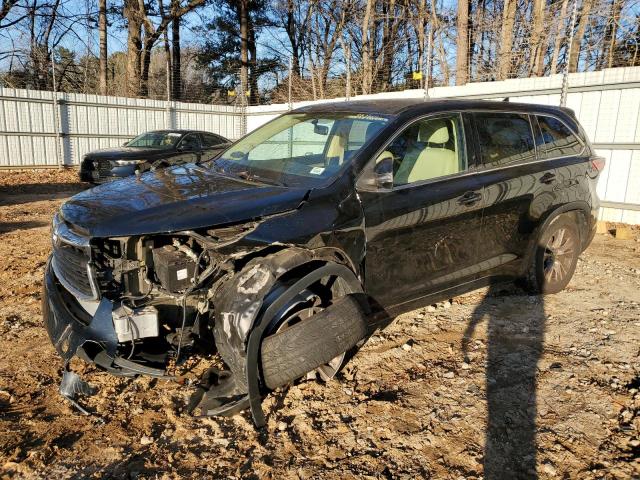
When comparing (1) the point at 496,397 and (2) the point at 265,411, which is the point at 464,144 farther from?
(2) the point at 265,411

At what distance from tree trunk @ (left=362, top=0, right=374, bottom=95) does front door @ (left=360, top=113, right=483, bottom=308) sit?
47.8 feet

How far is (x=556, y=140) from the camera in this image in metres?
4.72

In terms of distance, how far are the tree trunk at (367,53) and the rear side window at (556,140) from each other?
1352cm

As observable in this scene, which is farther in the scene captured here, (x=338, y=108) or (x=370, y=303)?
(x=338, y=108)

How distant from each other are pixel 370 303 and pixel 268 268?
916 millimetres

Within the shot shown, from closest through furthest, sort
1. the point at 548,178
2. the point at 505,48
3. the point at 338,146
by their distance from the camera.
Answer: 1. the point at 338,146
2. the point at 548,178
3. the point at 505,48

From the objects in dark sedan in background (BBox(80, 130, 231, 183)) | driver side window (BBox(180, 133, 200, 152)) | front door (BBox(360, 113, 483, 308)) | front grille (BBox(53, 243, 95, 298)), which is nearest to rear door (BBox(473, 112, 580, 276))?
front door (BBox(360, 113, 483, 308))

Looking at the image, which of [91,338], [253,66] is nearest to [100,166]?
[91,338]

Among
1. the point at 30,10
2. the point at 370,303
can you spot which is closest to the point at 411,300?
the point at 370,303

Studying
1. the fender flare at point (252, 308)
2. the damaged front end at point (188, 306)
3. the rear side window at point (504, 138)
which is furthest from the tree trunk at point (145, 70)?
the fender flare at point (252, 308)

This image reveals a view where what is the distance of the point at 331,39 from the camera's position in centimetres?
2672

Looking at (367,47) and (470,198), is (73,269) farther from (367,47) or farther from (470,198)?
(367,47)

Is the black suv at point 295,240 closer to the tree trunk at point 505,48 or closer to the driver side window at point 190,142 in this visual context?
the driver side window at point 190,142

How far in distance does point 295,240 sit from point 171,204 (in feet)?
2.45
